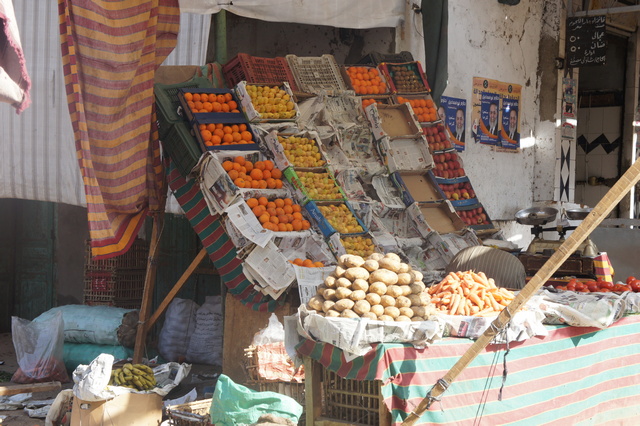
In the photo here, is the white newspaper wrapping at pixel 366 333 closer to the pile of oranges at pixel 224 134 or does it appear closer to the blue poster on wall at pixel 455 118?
the pile of oranges at pixel 224 134

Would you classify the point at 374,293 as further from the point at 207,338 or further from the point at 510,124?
the point at 510,124

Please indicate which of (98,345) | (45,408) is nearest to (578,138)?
(98,345)

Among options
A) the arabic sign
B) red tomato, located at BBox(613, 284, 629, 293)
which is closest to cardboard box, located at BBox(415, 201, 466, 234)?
red tomato, located at BBox(613, 284, 629, 293)

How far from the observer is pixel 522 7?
11984 millimetres

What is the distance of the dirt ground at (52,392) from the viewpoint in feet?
20.3

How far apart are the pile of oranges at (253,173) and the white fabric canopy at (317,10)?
1.94 m

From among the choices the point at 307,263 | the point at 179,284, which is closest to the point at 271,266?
the point at 307,263

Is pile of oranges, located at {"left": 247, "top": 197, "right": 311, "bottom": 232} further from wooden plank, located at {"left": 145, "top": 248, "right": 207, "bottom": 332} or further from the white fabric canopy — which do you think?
the white fabric canopy

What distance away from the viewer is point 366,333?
→ 4324mm

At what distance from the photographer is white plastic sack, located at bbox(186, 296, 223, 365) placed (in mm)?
8086

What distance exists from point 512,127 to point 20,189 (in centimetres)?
734

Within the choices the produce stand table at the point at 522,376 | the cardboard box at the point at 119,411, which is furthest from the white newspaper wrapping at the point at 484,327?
the cardboard box at the point at 119,411

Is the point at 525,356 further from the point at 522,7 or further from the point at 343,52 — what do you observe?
the point at 522,7

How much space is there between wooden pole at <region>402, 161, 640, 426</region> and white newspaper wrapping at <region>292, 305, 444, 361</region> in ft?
0.86
